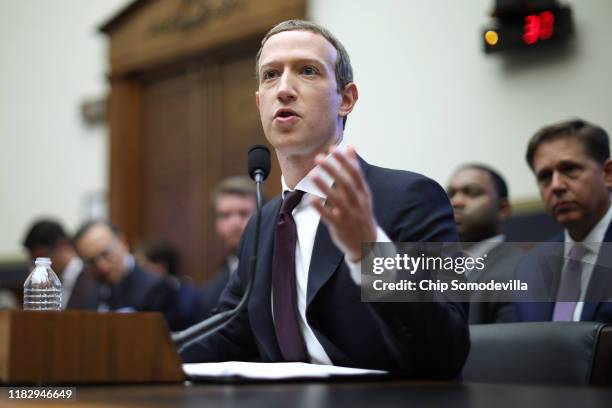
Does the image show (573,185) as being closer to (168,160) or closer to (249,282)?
(249,282)

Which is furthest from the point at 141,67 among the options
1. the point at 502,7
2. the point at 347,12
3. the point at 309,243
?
the point at 309,243

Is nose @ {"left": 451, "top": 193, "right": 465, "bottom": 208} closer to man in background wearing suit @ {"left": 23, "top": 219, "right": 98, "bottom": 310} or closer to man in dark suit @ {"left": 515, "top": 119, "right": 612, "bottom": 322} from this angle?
man in dark suit @ {"left": 515, "top": 119, "right": 612, "bottom": 322}

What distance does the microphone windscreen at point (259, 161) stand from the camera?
6.43 ft

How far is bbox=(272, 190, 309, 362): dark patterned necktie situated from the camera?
5.97 feet

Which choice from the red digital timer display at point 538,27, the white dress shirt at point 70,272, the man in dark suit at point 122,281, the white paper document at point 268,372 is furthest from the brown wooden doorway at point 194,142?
the white paper document at point 268,372

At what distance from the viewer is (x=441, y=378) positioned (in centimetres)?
162

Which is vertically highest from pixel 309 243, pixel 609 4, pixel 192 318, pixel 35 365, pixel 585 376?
pixel 609 4

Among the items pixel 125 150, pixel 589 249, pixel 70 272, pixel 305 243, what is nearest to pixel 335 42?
pixel 305 243

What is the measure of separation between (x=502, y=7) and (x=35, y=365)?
286cm

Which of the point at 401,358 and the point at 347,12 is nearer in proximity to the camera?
the point at 401,358

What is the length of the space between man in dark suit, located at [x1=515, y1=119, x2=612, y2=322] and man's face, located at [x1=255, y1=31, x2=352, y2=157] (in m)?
0.64

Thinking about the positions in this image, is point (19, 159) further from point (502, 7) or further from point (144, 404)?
point (144, 404)

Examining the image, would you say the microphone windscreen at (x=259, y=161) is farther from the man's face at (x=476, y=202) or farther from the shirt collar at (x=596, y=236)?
the man's face at (x=476, y=202)

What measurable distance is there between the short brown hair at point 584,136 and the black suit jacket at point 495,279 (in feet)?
1.43
